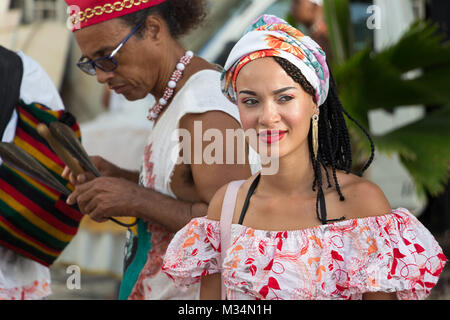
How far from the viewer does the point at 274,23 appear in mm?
1602

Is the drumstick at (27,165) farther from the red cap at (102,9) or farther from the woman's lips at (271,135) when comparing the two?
the woman's lips at (271,135)

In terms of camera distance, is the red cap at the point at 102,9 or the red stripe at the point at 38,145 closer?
the red cap at the point at 102,9

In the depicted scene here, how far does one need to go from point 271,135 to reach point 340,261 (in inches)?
A: 14.1

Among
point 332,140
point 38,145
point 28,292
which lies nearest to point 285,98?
point 332,140

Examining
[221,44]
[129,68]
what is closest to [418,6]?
[221,44]

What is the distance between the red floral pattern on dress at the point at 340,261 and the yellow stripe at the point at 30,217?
962mm

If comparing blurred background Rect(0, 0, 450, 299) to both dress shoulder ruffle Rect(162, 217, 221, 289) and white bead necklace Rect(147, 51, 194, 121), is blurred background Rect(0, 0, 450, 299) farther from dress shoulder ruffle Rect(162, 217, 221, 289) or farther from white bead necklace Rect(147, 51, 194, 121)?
dress shoulder ruffle Rect(162, 217, 221, 289)

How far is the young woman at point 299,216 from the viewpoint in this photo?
58.4 inches

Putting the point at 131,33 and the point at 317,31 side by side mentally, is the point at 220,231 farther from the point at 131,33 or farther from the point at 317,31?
the point at 317,31

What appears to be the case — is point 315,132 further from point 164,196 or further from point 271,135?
point 164,196

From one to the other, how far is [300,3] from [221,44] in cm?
91

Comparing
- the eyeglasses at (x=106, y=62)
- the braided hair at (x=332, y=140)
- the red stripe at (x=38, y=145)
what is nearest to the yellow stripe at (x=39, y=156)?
the red stripe at (x=38, y=145)

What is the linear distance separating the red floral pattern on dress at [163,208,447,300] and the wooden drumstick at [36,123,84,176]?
758 millimetres
